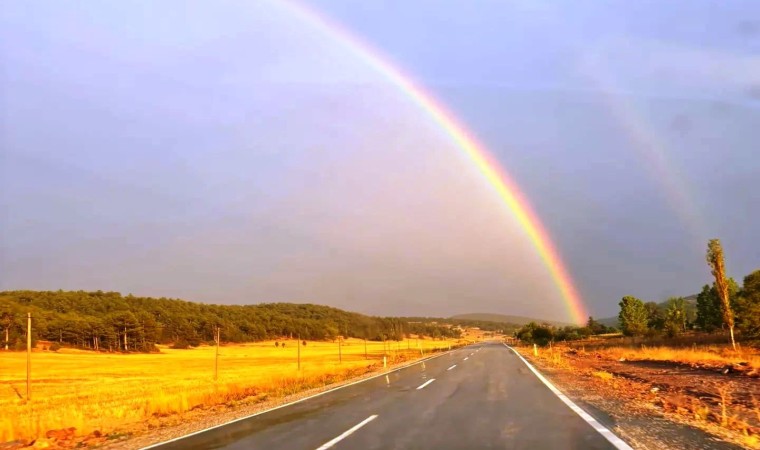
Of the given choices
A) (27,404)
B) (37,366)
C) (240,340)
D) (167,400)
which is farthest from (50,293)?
(167,400)

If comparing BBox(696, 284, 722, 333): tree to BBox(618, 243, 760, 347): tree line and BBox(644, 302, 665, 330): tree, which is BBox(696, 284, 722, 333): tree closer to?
BBox(618, 243, 760, 347): tree line

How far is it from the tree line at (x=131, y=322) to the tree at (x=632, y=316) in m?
51.8

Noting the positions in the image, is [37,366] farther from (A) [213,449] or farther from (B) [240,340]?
(B) [240,340]

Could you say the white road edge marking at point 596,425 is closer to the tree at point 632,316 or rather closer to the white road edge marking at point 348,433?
the white road edge marking at point 348,433

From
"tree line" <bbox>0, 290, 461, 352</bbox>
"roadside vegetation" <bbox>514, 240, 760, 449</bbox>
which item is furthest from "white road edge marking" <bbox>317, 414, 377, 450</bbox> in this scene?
"tree line" <bbox>0, 290, 461, 352</bbox>

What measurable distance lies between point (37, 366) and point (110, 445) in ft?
168

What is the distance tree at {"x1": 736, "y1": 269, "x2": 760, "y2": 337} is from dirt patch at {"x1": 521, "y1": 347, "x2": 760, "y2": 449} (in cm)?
2397

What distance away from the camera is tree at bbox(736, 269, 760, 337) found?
142ft

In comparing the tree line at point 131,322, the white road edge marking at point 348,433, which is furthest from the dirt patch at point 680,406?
the tree line at point 131,322

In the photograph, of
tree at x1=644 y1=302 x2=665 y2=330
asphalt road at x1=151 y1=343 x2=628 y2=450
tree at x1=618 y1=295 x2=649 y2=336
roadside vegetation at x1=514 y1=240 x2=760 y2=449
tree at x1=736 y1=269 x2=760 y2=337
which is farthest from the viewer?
tree at x1=644 y1=302 x2=665 y2=330

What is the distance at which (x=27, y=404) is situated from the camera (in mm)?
21484

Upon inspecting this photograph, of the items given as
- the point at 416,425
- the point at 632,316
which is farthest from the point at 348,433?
the point at 632,316

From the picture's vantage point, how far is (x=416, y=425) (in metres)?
10.6

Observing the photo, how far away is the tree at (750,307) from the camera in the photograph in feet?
142
